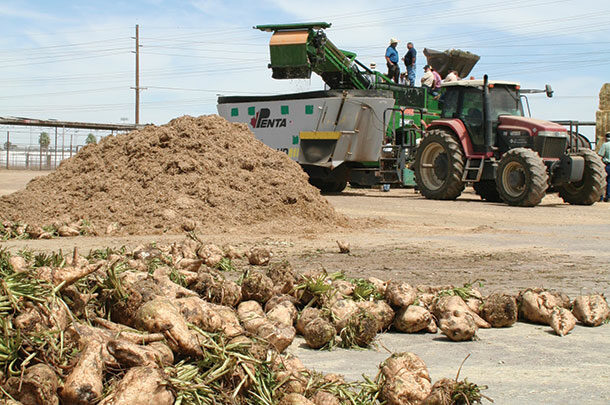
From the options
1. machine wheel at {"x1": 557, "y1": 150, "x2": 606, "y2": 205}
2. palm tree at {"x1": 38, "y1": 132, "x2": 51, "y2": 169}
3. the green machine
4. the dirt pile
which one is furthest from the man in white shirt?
palm tree at {"x1": 38, "y1": 132, "x2": 51, "y2": 169}

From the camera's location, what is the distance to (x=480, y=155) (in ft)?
63.1

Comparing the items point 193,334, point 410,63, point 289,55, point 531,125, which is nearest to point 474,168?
point 531,125

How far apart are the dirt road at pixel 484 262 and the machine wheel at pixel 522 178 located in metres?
0.42

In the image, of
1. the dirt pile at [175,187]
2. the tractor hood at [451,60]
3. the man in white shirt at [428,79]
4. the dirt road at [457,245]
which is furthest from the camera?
the tractor hood at [451,60]

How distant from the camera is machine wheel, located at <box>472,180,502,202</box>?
2019 centimetres

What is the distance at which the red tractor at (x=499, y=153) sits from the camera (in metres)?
17.8

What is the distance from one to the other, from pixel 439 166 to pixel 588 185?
3.91 m

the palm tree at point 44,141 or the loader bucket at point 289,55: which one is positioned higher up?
the loader bucket at point 289,55

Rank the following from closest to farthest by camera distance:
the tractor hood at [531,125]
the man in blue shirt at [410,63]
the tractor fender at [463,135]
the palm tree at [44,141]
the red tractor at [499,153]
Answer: the red tractor at [499,153]
the tractor hood at [531,125]
the tractor fender at [463,135]
the man in blue shirt at [410,63]
the palm tree at [44,141]

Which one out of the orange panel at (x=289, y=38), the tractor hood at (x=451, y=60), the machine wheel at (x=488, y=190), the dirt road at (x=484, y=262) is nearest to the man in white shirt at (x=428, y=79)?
the tractor hood at (x=451, y=60)

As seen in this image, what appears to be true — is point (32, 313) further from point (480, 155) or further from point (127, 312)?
point (480, 155)

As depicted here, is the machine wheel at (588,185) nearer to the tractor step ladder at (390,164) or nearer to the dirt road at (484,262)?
the dirt road at (484,262)

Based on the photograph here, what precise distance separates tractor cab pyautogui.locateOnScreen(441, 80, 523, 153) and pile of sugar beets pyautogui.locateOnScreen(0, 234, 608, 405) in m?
14.3

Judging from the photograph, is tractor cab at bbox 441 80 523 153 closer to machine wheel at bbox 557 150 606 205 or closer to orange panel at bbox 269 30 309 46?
machine wheel at bbox 557 150 606 205
